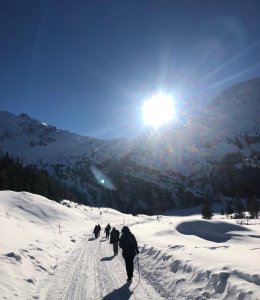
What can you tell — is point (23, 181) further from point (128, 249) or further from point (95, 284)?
point (95, 284)

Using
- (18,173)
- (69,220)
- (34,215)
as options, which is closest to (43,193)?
(18,173)

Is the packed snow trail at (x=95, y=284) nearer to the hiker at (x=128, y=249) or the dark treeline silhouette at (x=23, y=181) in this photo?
the hiker at (x=128, y=249)

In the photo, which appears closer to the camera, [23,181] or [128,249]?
[128,249]

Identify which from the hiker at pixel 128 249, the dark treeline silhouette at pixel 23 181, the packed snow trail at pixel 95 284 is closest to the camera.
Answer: the packed snow trail at pixel 95 284

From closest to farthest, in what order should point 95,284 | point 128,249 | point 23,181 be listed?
point 95,284 → point 128,249 → point 23,181

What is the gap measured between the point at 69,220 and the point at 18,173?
178 feet

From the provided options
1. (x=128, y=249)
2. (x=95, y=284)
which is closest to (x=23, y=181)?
(x=128, y=249)

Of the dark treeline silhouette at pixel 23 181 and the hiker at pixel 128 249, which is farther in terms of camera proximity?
the dark treeline silhouette at pixel 23 181

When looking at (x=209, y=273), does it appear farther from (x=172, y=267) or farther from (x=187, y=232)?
(x=187, y=232)

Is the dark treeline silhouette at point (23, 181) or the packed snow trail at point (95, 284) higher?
the dark treeline silhouette at point (23, 181)

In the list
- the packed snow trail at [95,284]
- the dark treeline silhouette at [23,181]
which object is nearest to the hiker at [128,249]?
the packed snow trail at [95,284]

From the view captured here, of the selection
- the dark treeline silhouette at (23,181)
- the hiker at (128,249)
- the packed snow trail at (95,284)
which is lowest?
the packed snow trail at (95,284)

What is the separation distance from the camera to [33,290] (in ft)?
40.0

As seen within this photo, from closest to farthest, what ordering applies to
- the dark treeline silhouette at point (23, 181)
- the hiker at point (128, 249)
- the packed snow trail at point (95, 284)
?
the packed snow trail at point (95, 284) → the hiker at point (128, 249) → the dark treeline silhouette at point (23, 181)
